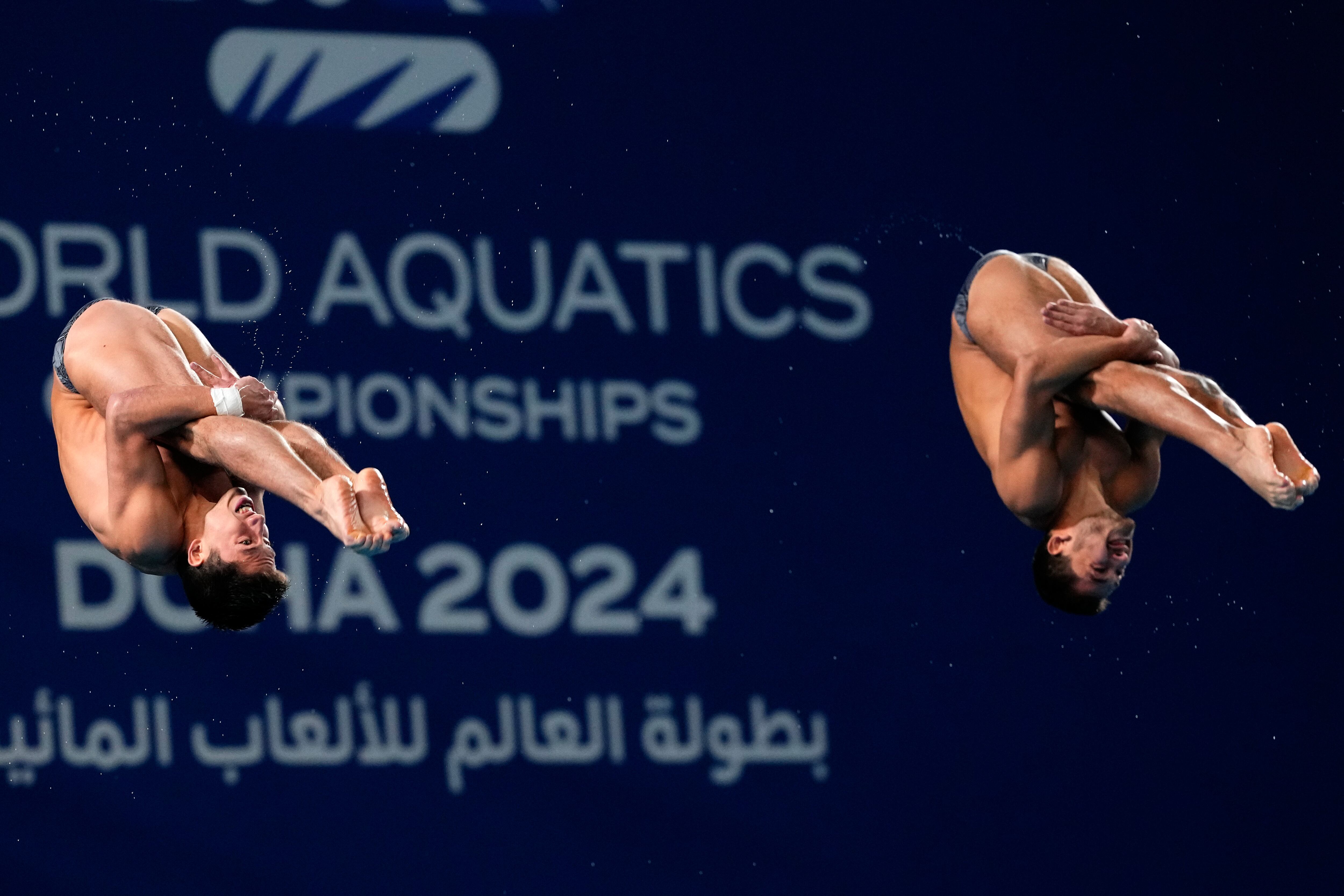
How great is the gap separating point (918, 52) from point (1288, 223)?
182cm

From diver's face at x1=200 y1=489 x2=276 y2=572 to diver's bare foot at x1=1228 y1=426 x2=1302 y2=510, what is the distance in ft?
8.93

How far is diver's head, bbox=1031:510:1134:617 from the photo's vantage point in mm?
6578

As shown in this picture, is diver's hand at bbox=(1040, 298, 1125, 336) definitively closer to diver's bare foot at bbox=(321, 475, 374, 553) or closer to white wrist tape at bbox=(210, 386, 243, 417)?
diver's bare foot at bbox=(321, 475, 374, 553)

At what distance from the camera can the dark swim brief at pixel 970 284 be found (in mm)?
6840

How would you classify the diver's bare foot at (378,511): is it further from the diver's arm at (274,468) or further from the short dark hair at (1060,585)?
the short dark hair at (1060,585)

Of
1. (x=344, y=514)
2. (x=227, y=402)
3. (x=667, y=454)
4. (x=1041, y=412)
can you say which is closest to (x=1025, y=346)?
(x=1041, y=412)

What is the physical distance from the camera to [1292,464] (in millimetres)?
5934

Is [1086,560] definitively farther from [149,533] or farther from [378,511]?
[149,533]

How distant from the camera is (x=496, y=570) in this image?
7.99 m

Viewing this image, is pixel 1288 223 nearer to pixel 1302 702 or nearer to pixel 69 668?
pixel 1302 702

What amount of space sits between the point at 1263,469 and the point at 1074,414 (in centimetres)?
92

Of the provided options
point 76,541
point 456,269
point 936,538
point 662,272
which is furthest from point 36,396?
point 936,538

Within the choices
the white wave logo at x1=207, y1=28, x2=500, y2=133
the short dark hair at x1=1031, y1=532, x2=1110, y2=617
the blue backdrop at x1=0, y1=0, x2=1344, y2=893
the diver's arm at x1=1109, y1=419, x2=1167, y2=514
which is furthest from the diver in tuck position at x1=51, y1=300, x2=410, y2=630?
the diver's arm at x1=1109, y1=419, x2=1167, y2=514

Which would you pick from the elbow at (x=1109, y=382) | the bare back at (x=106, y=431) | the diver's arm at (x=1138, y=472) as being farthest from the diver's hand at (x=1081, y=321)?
the bare back at (x=106, y=431)
